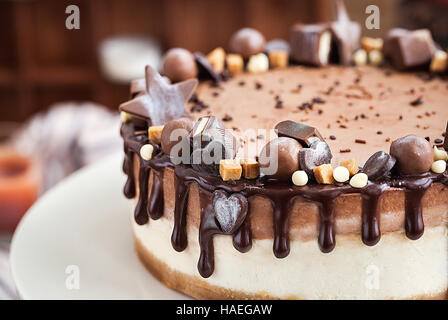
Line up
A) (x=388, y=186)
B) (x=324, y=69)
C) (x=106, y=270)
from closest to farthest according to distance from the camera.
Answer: (x=388, y=186) → (x=106, y=270) → (x=324, y=69)

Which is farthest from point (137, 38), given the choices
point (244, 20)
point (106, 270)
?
point (106, 270)

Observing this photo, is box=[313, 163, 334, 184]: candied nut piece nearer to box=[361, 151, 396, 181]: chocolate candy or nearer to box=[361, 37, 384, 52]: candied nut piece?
box=[361, 151, 396, 181]: chocolate candy

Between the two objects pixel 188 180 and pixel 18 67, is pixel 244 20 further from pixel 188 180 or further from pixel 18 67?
pixel 188 180

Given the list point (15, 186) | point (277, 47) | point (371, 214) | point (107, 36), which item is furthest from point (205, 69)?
point (107, 36)

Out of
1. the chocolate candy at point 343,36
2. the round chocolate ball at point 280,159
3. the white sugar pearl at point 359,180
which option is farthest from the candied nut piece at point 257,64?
the white sugar pearl at point 359,180

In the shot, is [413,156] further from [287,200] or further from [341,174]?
[287,200]

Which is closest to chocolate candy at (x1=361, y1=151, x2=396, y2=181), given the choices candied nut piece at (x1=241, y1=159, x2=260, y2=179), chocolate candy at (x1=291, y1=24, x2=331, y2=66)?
candied nut piece at (x1=241, y1=159, x2=260, y2=179)
